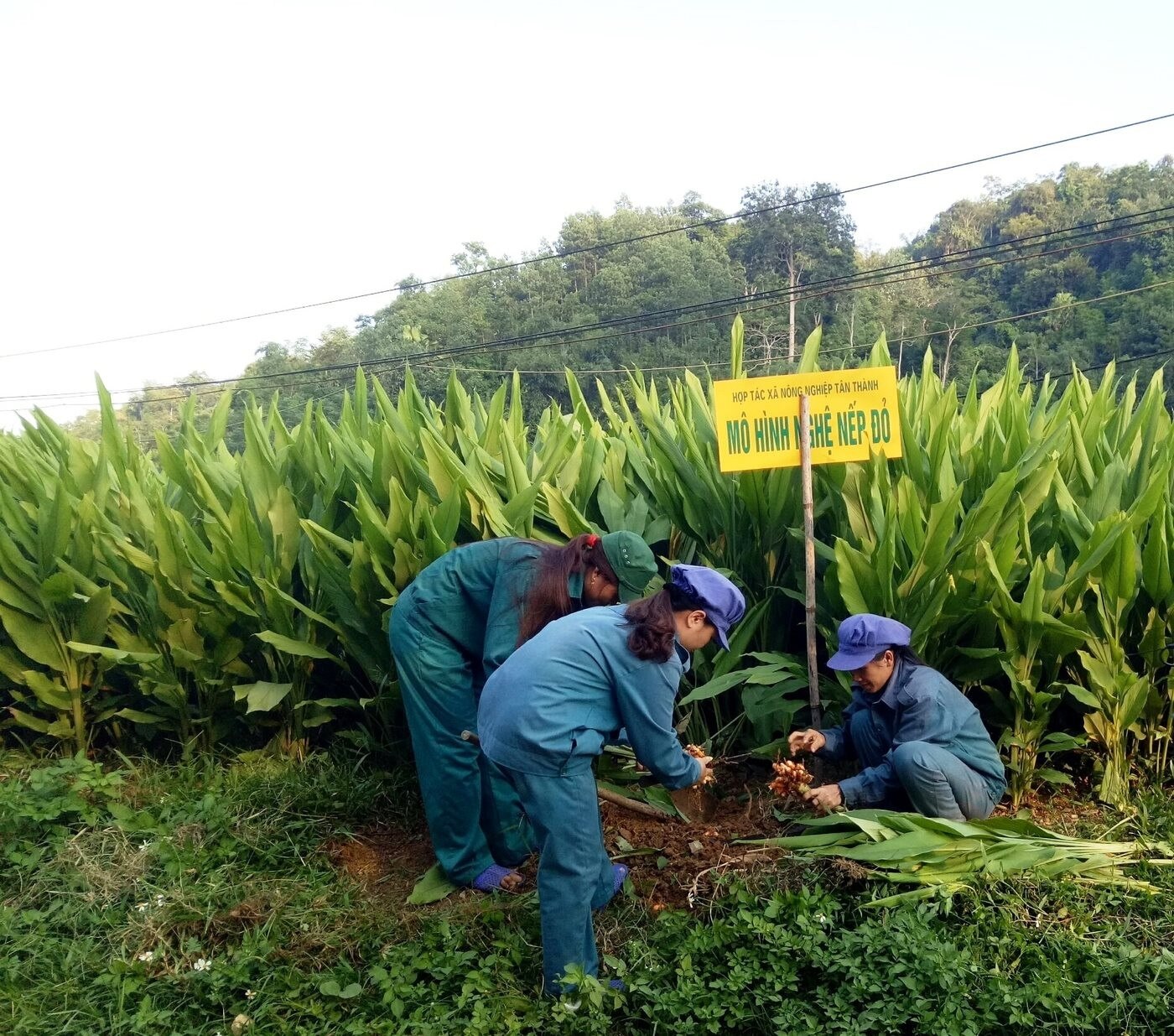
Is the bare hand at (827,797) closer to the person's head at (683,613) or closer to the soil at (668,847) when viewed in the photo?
the soil at (668,847)

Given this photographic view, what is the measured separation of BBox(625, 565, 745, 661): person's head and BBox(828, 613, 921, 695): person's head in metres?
0.47

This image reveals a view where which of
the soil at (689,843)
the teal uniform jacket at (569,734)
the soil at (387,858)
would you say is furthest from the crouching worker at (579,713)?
→ the soil at (387,858)

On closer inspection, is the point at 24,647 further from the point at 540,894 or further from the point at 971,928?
the point at 971,928

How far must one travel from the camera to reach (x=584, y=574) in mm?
2973

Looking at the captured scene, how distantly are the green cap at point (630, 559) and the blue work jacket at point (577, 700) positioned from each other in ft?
0.80

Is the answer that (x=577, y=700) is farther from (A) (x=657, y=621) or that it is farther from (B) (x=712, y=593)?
(B) (x=712, y=593)

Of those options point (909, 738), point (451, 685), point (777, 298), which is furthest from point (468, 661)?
point (777, 298)

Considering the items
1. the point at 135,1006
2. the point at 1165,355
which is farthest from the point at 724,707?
the point at 1165,355

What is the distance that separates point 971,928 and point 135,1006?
2.25 metres

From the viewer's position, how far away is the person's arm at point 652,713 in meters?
2.62

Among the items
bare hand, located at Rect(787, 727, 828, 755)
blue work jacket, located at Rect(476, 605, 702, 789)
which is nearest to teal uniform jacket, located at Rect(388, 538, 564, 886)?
blue work jacket, located at Rect(476, 605, 702, 789)

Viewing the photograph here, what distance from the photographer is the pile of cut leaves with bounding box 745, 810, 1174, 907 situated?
2777 mm

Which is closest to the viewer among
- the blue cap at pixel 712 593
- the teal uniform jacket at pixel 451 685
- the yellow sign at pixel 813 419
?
the blue cap at pixel 712 593

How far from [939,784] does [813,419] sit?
4.10ft
